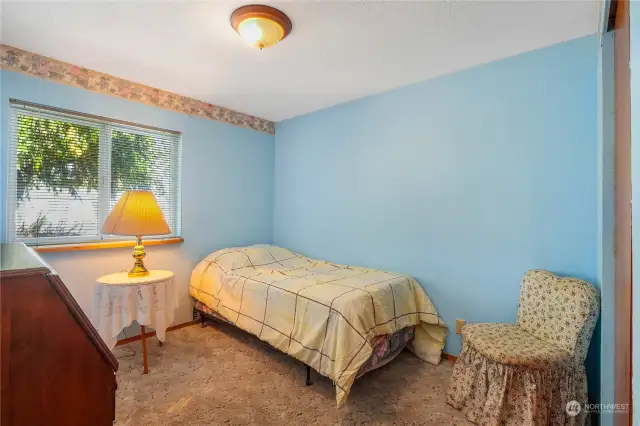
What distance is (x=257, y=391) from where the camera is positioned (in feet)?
6.45

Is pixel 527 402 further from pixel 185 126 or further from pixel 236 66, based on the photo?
pixel 185 126

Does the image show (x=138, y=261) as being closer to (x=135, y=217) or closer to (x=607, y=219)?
(x=135, y=217)

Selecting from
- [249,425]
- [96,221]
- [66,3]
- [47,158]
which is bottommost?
[249,425]

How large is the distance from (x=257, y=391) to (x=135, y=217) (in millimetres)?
1466

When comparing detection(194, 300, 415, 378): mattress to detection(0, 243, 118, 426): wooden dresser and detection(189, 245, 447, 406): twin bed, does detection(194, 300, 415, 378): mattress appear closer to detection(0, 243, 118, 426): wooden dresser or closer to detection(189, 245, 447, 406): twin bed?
detection(189, 245, 447, 406): twin bed

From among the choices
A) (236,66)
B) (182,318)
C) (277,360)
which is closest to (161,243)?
(182,318)

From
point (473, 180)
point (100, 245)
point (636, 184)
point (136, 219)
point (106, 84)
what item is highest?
point (106, 84)

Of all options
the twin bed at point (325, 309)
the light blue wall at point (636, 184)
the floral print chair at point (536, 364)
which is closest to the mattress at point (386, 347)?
the twin bed at point (325, 309)

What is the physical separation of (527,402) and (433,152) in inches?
68.1

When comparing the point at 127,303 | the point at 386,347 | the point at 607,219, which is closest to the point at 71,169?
the point at 127,303

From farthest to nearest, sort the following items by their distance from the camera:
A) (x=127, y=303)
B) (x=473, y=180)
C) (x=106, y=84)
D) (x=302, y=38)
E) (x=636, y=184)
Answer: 1. (x=106, y=84)
2. (x=473, y=180)
3. (x=127, y=303)
4. (x=302, y=38)
5. (x=636, y=184)

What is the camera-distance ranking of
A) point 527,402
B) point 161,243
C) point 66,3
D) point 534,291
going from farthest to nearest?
point 161,243
point 534,291
point 66,3
point 527,402

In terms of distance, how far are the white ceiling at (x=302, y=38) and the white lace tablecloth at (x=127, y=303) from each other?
1.62 metres

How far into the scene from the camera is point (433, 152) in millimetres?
2477
